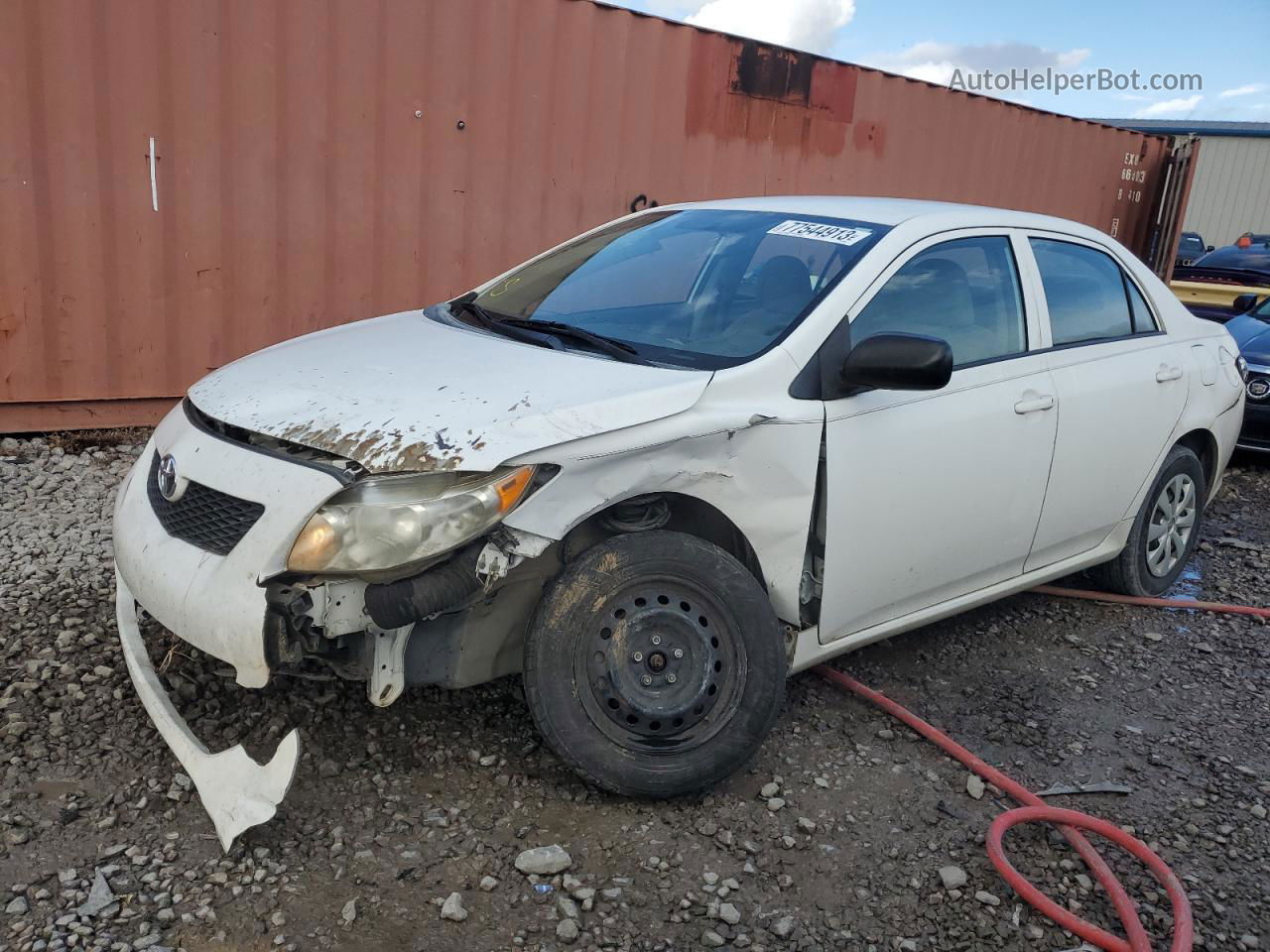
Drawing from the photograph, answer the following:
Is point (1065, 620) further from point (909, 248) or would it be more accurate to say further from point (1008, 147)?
point (1008, 147)

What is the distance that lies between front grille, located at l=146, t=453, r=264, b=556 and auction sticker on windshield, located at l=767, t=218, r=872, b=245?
1.91 meters

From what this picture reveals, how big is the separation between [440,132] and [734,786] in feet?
15.7

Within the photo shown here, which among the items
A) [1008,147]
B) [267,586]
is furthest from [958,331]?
[1008,147]

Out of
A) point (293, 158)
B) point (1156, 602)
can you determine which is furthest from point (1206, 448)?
point (293, 158)

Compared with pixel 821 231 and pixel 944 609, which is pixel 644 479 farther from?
pixel 944 609

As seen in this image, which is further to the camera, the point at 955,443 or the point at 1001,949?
the point at 955,443

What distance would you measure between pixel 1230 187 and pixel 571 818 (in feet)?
118

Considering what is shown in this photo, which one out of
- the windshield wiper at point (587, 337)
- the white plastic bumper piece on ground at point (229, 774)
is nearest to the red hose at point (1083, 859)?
the windshield wiper at point (587, 337)

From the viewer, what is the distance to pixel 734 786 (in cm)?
304

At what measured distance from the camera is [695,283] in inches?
137

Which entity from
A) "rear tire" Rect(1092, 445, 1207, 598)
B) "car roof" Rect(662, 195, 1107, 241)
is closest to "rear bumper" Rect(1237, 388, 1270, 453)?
"rear tire" Rect(1092, 445, 1207, 598)

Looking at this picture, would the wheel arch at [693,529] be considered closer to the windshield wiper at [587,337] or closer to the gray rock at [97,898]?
the windshield wiper at [587,337]

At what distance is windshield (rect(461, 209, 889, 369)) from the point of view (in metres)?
3.17

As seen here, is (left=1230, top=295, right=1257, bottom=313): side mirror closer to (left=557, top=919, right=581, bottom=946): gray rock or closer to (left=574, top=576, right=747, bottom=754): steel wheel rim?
(left=574, top=576, right=747, bottom=754): steel wheel rim
